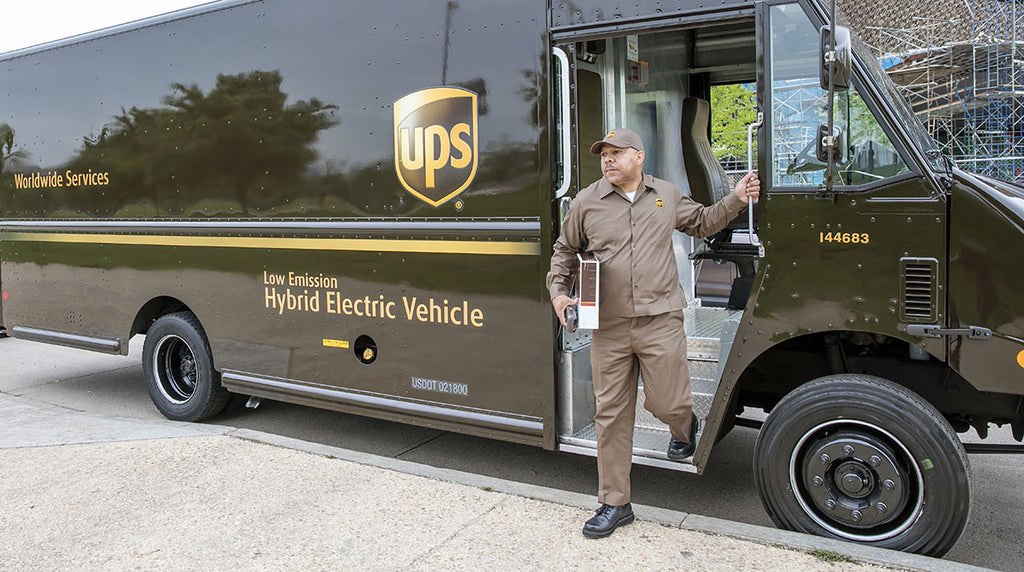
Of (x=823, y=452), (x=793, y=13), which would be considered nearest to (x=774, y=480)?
(x=823, y=452)

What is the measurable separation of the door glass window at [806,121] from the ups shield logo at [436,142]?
5.56 feet

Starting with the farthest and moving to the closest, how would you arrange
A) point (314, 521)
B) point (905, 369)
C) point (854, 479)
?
point (314, 521) → point (905, 369) → point (854, 479)

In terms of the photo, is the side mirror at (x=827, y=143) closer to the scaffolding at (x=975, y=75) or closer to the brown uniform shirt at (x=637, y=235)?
the brown uniform shirt at (x=637, y=235)

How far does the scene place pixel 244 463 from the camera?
5.01 meters

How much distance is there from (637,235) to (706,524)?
1395 millimetres

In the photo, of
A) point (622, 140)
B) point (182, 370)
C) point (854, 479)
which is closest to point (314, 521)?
point (622, 140)

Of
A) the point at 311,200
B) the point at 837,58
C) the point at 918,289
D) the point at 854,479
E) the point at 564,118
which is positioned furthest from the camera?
the point at 311,200

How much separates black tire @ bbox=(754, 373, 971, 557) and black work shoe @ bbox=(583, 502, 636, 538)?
652 millimetres

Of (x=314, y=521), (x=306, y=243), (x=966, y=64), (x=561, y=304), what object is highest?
(x=966, y=64)

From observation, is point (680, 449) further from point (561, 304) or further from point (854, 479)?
point (561, 304)

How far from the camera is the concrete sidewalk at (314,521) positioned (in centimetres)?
359

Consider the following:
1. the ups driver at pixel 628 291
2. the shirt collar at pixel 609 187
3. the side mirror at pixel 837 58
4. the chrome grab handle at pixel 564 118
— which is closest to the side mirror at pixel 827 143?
the side mirror at pixel 837 58

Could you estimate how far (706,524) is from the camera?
3.82 meters

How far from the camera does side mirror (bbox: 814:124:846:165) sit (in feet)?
11.4
